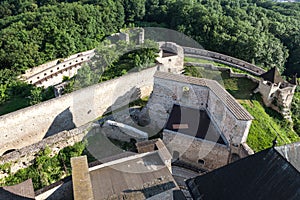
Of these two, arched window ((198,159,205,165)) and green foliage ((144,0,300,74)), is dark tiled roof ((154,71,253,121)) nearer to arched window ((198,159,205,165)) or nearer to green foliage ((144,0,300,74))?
arched window ((198,159,205,165))

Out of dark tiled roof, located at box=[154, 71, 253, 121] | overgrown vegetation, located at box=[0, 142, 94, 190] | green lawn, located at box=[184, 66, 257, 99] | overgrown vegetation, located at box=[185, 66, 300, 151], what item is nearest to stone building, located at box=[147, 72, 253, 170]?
dark tiled roof, located at box=[154, 71, 253, 121]

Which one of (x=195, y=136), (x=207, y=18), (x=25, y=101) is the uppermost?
(x=207, y=18)

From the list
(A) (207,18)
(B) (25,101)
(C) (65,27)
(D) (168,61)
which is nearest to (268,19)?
(A) (207,18)

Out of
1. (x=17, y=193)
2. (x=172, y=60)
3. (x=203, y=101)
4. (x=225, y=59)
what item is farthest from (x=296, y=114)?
(x=17, y=193)

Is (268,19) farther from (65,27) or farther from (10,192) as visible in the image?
(10,192)

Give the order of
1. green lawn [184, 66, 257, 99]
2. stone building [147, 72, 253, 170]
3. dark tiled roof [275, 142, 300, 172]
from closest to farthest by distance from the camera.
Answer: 1. dark tiled roof [275, 142, 300, 172]
2. stone building [147, 72, 253, 170]
3. green lawn [184, 66, 257, 99]

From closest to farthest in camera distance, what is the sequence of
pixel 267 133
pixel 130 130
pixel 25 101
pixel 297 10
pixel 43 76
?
1. pixel 130 130
2. pixel 267 133
3. pixel 25 101
4. pixel 43 76
5. pixel 297 10
